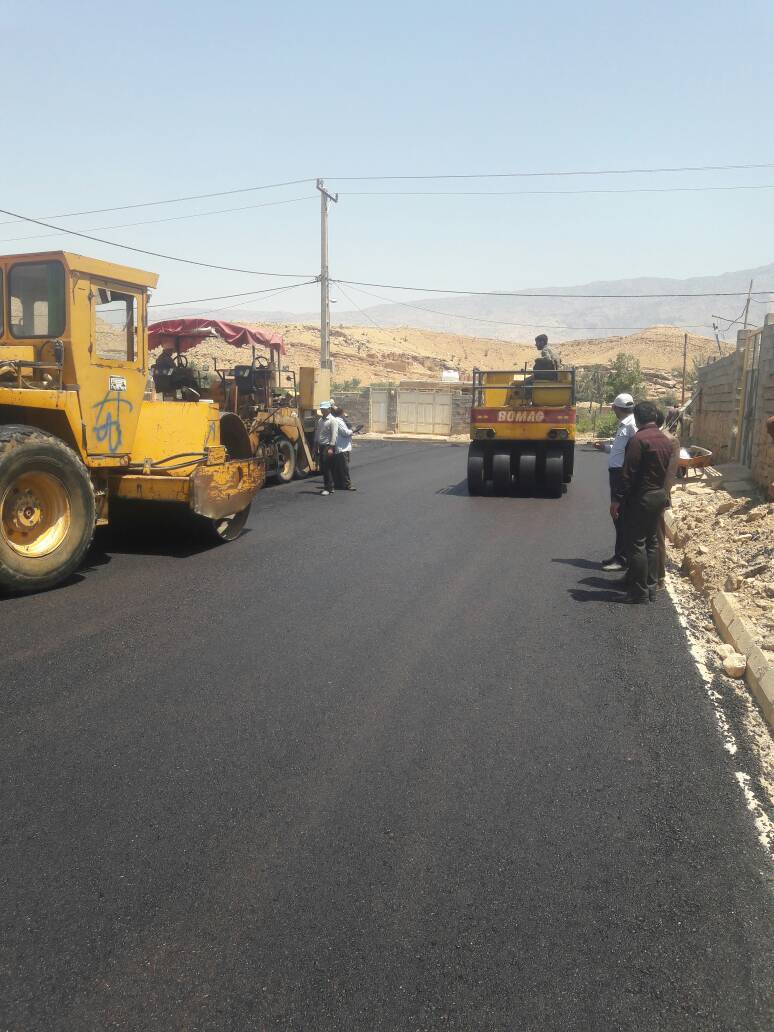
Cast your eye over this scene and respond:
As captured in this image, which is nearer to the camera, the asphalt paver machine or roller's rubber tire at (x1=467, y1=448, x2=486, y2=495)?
the asphalt paver machine

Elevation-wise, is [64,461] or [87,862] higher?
[64,461]

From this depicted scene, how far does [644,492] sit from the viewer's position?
7379mm

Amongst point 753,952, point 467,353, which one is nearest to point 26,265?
point 753,952

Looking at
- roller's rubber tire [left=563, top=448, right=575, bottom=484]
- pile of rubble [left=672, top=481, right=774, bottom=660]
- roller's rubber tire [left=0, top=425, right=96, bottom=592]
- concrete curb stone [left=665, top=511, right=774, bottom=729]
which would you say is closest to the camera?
concrete curb stone [left=665, top=511, right=774, bottom=729]

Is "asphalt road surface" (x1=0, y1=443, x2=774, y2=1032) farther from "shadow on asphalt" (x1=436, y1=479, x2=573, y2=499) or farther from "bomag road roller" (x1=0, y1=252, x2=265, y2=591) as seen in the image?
"shadow on asphalt" (x1=436, y1=479, x2=573, y2=499)

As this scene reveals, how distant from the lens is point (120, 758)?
4027 mm

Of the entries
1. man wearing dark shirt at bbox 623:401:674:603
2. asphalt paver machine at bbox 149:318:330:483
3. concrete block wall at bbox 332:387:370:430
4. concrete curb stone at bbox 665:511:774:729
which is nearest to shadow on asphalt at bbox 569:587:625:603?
man wearing dark shirt at bbox 623:401:674:603

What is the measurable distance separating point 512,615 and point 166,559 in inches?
147

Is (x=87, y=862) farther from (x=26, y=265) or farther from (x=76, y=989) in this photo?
(x=26, y=265)

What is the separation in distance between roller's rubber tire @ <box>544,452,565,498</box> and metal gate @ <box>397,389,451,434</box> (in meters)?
21.6

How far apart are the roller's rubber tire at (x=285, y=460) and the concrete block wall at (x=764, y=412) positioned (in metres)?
8.70

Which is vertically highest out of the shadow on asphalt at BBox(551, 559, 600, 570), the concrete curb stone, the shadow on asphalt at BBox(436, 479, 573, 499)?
the concrete curb stone

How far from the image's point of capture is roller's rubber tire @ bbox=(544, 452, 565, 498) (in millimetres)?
15023

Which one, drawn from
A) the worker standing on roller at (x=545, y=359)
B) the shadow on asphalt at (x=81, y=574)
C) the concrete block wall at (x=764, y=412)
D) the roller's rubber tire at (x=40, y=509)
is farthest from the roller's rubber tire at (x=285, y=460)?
the roller's rubber tire at (x=40, y=509)
